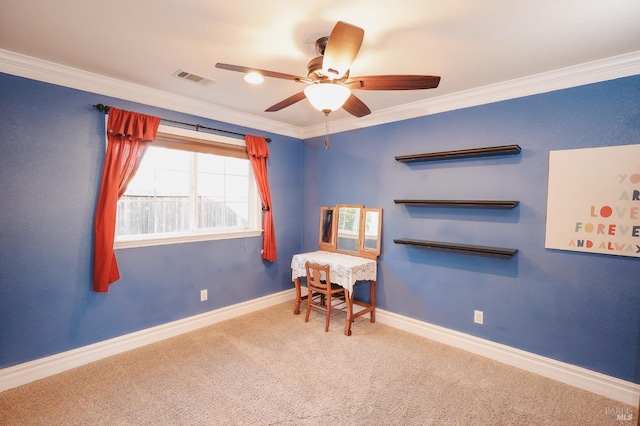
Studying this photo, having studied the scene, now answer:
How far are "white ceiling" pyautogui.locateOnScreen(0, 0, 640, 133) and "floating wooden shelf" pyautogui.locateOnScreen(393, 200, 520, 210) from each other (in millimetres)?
1061

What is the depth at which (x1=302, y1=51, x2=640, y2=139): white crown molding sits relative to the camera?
2193 millimetres

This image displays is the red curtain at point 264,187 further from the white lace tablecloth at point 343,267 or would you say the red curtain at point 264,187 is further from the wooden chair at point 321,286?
the wooden chair at point 321,286

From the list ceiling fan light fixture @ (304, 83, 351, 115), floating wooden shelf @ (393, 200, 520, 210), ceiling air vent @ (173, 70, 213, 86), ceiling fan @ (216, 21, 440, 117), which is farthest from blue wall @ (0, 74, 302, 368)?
floating wooden shelf @ (393, 200, 520, 210)

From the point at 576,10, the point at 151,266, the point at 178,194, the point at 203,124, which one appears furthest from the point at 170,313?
the point at 576,10

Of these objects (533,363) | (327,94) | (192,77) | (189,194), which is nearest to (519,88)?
(327,94)

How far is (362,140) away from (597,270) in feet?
8.31

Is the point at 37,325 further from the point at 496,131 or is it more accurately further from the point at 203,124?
the point at 496,131

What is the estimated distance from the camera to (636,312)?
217cm

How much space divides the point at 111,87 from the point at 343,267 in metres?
2.78

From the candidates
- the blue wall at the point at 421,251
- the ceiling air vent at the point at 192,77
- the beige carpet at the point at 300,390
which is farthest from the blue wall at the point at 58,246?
the ceiling air vent at the point at 192,77

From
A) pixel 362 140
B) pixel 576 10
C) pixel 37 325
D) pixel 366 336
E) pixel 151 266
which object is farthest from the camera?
pixel 362 140

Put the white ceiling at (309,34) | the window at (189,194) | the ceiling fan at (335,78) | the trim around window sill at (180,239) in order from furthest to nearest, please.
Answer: the window at (189,194), the trim around window sill at (180,239), the white ceiling at (309,34), the ceiling fan at (335,78)

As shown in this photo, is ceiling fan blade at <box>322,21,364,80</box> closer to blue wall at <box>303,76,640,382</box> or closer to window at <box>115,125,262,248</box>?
blue wall at <box>303,76,640,382</box>

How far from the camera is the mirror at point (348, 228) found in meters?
3.76
